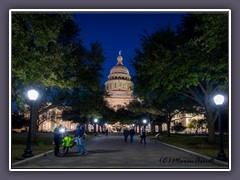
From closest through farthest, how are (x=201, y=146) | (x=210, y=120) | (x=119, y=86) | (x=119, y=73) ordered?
(x=201, y=146) < (x=210, y=120) < (x=119, y=86) < (x=119, y=73)

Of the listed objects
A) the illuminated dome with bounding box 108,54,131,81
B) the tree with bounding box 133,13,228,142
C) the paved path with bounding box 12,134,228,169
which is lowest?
the paved path with bounding box 12,134,228,169

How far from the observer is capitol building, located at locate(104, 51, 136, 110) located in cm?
16250

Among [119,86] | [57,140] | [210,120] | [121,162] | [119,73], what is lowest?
[121,162]

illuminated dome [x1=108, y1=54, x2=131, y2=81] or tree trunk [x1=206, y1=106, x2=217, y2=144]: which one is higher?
illuminated dome [x1=108, y1=54, x2=131, y2=81]

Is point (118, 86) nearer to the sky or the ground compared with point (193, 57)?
nearer to the sky

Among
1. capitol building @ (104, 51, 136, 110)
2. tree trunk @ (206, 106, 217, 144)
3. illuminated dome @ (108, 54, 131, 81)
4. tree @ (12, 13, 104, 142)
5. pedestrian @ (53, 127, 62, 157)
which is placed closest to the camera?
tree @ (12, 13, 104, 142)

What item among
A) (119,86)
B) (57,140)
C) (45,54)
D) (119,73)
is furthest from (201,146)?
(119,73)

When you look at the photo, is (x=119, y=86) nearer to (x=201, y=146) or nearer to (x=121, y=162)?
(x=201, y=146)

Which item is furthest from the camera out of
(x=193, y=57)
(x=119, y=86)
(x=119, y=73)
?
(x=119, y=73)

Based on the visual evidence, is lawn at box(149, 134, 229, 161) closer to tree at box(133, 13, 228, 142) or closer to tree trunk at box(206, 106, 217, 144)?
tree trunk at box(206, 106, 217, 144)

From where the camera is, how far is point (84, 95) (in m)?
34.0

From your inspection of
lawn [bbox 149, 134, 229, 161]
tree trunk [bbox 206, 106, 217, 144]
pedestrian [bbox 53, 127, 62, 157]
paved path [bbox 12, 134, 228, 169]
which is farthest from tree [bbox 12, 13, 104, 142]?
tree trunk [bbox 206, 106, 217, 144]

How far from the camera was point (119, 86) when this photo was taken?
563 ft

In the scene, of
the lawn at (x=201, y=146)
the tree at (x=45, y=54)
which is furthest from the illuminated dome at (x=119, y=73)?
the tree at (x=45, y=54)
